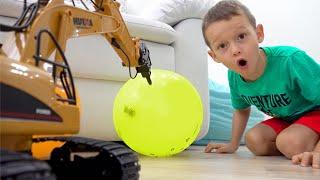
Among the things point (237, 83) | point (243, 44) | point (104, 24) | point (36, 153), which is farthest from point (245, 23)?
point (36, 153)

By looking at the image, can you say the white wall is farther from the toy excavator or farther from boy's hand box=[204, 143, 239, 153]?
the toy excavator

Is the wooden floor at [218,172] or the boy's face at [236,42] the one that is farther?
the boy's face at [236,42]

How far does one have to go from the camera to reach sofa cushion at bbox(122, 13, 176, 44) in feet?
5.13

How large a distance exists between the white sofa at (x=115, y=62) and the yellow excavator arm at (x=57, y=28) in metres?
0.55

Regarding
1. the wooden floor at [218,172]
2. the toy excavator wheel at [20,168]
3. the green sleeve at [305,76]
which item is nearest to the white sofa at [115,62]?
the wooden floor at [218,172]

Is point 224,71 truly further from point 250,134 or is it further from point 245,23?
point 245,23

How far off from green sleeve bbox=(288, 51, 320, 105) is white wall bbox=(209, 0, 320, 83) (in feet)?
4.24

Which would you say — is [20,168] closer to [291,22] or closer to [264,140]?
[264,140]

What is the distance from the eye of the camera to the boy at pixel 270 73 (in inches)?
50.3

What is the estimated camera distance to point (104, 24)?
2.82 ft

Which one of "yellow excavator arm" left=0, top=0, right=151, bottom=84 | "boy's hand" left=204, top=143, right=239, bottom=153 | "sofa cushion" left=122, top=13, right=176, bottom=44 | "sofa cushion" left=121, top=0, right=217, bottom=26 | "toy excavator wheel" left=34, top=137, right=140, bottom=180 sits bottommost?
"boy's hand" left=204, top=143, right=239, bottom=153

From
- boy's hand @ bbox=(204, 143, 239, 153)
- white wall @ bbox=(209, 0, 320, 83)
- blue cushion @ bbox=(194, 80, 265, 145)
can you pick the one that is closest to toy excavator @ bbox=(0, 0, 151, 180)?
boy's hand @ bbox=(204, 143, 239, 153)

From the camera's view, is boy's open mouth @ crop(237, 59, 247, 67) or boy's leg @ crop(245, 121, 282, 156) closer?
boy's open mouth @ crop(237, 59, 247, 67)

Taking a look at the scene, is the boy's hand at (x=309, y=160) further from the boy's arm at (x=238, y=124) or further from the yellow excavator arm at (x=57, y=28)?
the yellow excavator arm at (x=57, y=28)
